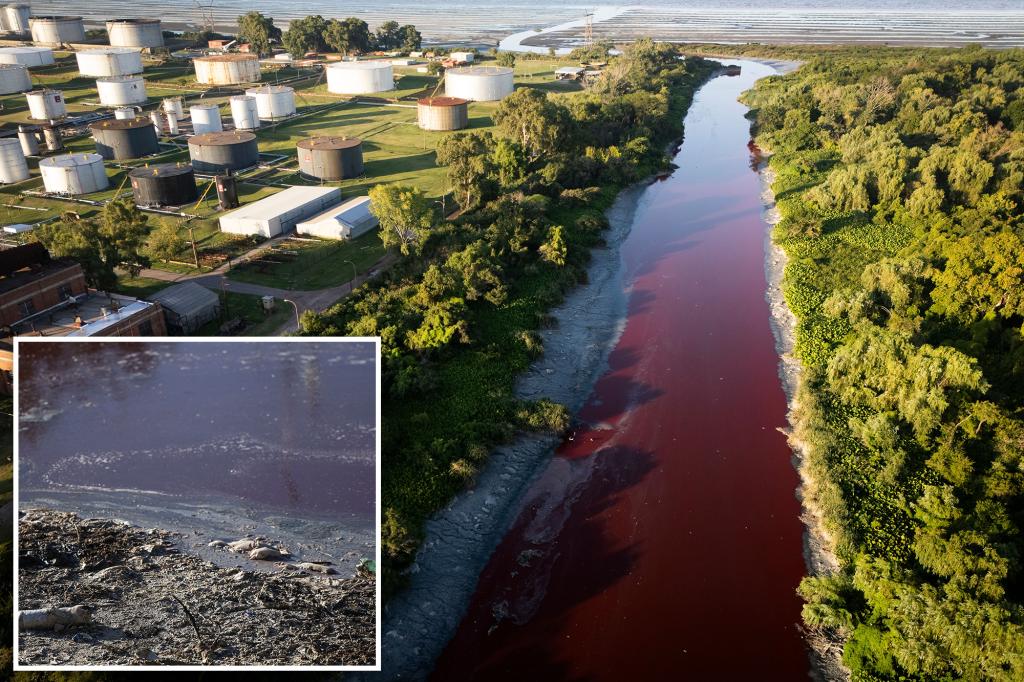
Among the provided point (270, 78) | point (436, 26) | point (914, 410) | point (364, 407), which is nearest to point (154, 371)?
point (364, 407)

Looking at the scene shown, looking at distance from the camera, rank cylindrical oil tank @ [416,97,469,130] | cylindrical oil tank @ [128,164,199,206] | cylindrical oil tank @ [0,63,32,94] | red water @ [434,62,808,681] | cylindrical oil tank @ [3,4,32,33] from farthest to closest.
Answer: cylindrical oil tank @ [3,4,32,33] < cylindrical oil tank @ [0,63,32,94] < cylindrical oil tank @ [416,97,469,130] < cylindrical oil tank @ [128,164,199,206] < red water @ [434,62,808,681]

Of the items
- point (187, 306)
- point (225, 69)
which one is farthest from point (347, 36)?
point (187, 306)

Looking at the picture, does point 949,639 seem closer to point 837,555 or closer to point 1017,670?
point 1017,670

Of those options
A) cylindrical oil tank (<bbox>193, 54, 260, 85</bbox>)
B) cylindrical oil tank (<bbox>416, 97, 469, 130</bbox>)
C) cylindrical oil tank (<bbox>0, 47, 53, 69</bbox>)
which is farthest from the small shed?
cylindrical oil tank (<bbox>0, 47, 53, 69</bbox>)

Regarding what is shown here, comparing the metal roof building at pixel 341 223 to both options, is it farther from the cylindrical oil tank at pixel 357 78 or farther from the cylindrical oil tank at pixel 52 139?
the cylindrical oil tank at pixel 357 78

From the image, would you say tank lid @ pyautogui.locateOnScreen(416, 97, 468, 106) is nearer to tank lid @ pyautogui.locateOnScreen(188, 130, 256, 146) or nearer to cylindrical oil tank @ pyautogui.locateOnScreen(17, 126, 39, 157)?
tank lid @ pyautogui.locateOnScreen(188, 130, 256, 146)

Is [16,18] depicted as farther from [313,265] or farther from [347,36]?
[313,265]
